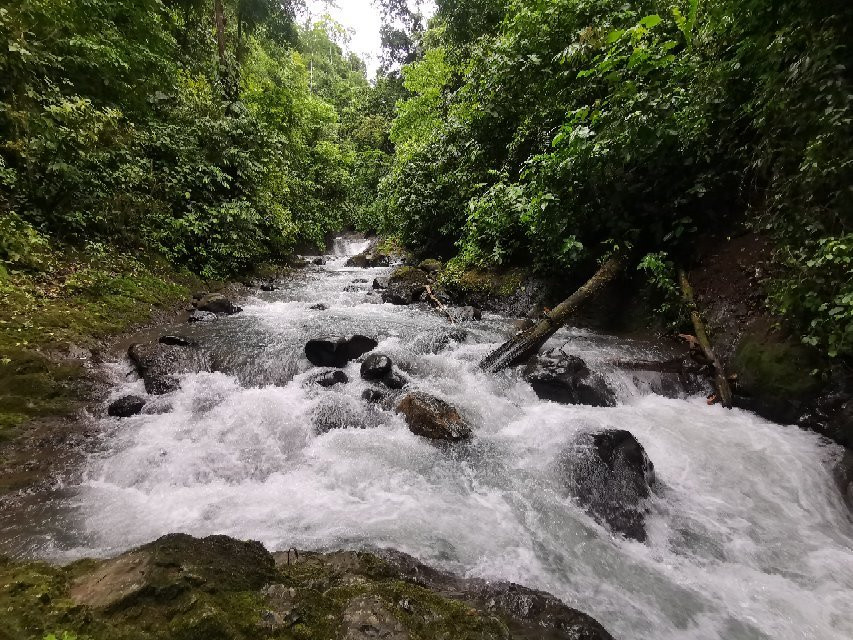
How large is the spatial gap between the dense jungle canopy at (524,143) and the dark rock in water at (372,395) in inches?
181

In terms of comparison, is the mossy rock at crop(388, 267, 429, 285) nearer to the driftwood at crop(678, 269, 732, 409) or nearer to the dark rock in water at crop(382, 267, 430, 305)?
the dark rock in water at crop(382, 267, 430, 305)

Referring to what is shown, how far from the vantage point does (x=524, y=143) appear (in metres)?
9.97

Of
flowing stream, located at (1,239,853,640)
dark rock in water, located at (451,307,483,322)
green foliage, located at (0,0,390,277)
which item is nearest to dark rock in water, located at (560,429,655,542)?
flowing stream, located at (1,239,853,640)

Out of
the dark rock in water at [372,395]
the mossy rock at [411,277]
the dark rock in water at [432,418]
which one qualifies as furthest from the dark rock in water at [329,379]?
the mossy rock at [411,277]

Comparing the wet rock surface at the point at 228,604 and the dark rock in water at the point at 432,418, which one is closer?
the wet rock surface at the point at 228,604

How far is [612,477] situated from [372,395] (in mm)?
2874

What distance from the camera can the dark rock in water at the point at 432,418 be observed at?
458 centimetres

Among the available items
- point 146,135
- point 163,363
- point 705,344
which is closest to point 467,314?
point 705,344

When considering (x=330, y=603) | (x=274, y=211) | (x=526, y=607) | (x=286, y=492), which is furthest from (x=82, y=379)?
(x=274, y=211)

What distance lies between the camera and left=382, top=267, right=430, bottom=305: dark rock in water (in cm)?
1022

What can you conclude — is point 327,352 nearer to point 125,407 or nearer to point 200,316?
point 125,407

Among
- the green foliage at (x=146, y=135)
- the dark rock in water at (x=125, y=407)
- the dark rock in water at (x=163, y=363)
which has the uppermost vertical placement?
the green foliage at (x=146, y=135)

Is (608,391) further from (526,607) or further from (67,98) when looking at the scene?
(67,98)

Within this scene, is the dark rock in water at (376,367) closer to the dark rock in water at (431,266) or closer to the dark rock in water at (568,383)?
the dark rock in water at (568,383)
